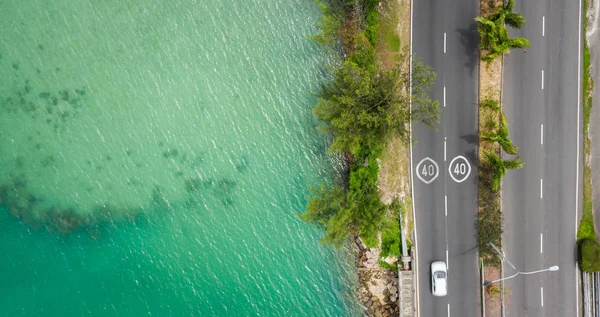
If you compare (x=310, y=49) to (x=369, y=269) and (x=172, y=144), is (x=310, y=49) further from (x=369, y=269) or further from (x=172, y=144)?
(x=369, y=269)

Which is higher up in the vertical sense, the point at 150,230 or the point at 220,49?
the point at 220,49

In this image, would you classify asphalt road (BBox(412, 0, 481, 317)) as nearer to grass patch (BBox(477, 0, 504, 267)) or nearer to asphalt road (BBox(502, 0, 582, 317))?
grass patch (BBox(477, 0, 504, 267))

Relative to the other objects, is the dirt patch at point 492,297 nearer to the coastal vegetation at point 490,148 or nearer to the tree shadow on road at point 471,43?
the coastal vegetation at point 490,148

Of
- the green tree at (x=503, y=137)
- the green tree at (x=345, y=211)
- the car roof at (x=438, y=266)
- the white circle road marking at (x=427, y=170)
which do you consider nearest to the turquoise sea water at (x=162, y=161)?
the green tree at (x=345, y=211)

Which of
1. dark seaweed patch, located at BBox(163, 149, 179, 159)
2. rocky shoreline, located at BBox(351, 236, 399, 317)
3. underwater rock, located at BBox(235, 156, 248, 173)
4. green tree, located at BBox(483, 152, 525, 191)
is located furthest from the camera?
dark seaweed patch, located at BBox(163, 149, 179, 159)

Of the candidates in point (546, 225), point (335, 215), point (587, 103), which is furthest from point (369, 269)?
point (587, 103)

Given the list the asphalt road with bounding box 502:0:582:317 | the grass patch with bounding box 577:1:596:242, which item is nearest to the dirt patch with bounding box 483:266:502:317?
the asphalt road with bounding box 502:0:582:317
